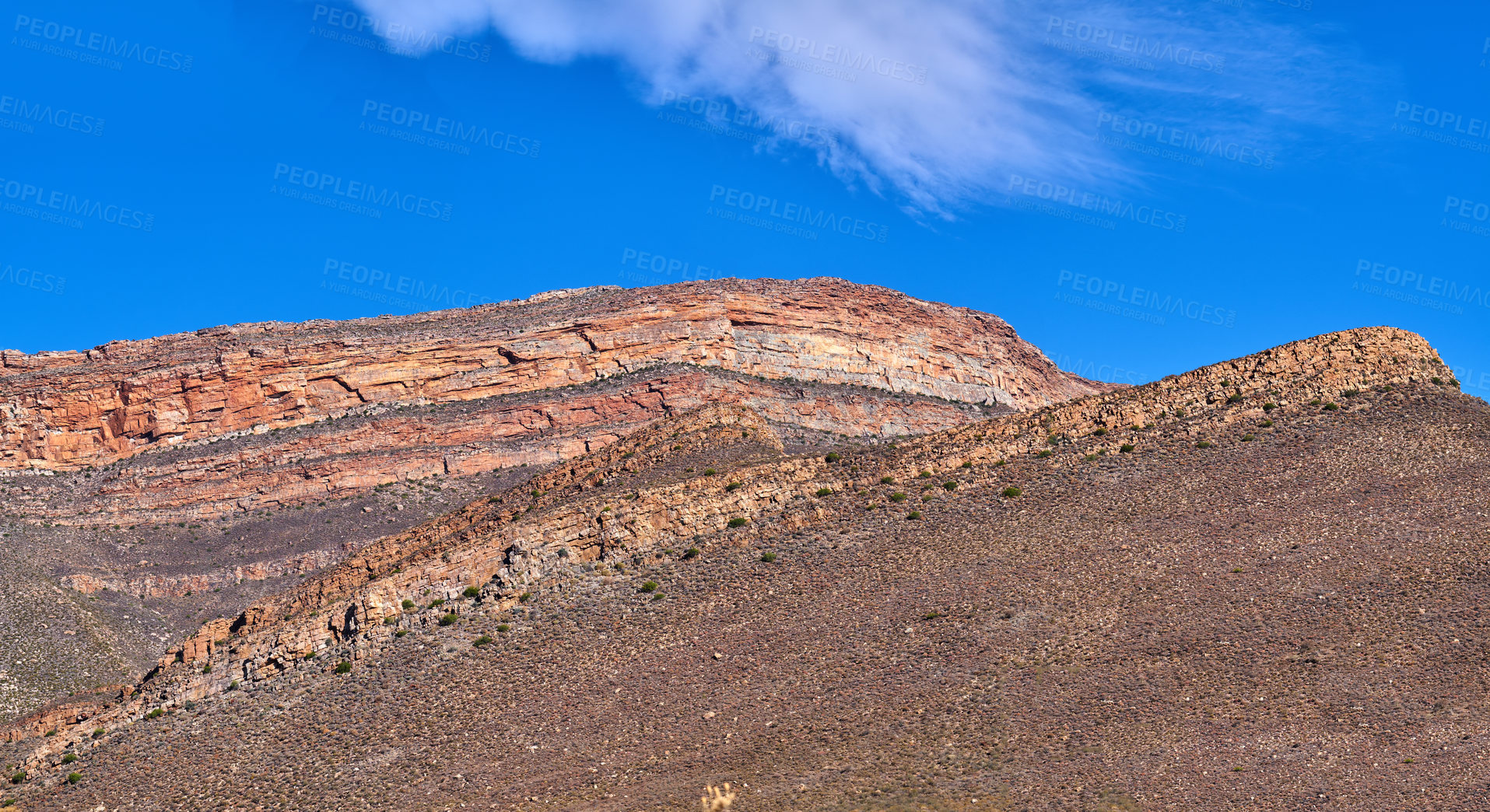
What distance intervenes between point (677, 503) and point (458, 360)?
156 feet

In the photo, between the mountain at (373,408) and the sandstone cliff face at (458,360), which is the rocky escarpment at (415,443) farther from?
the sandstone cliff face at (458,360)

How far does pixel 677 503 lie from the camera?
36.7 meters

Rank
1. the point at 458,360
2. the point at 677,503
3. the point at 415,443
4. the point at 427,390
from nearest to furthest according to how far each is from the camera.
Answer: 1. the point at 677,503
2. the point at 415,443
3. the point at 427,390
4. the point at 458,360

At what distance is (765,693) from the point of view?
28.7 m

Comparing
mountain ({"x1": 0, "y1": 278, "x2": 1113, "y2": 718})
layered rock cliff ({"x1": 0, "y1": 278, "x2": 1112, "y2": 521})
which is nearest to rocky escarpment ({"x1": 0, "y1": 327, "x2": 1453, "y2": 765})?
mountain ({"x1": 0, "y1": 278, "x2": 1113, "y2": 718})

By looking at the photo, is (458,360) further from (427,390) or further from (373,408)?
(373,408)

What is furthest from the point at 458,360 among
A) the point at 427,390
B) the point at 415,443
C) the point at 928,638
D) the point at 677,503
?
the point at 928,638

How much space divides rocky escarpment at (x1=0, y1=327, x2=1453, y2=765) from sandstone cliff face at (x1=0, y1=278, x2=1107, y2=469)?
39.4 meters

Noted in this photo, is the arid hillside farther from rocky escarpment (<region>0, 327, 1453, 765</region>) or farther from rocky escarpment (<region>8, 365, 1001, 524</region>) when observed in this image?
rocky escarpment (<region>8, 365, 1001, 524</region>)

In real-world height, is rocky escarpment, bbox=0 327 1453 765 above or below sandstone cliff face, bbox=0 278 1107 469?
below

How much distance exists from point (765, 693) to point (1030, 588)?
7567 millimetres

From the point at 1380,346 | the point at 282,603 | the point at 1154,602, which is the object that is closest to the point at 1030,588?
the point at 1154,602

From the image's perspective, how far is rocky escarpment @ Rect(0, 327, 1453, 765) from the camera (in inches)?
1335

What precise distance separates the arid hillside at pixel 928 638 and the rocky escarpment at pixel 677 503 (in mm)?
115
